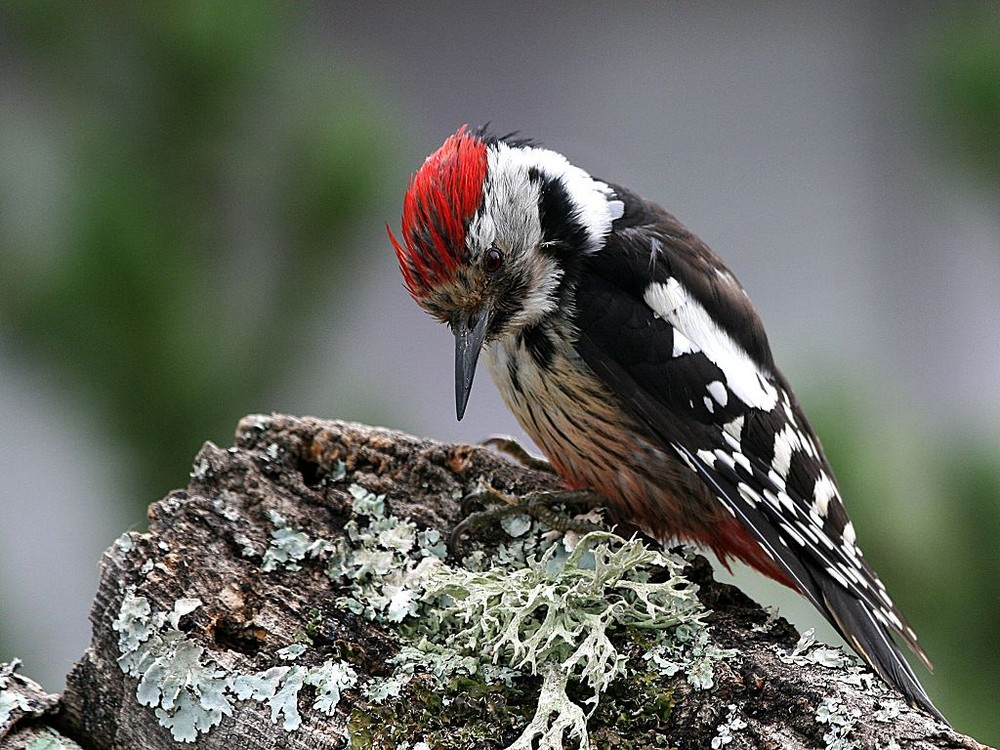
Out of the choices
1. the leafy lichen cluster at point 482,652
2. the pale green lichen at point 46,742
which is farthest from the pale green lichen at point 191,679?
the pale green lichen at point 46,742

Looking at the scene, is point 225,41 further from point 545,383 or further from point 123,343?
point 545,383

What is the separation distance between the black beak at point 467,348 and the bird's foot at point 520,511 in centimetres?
14

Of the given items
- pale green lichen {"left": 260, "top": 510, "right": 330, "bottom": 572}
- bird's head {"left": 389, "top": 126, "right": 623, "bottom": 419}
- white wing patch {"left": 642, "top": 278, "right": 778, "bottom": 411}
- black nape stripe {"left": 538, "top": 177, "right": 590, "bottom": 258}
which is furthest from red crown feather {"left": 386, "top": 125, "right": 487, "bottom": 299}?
pale green lichen {"left": 260, "top": 510, "right": 330, "bottom": 572}

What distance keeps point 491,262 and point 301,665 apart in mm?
664

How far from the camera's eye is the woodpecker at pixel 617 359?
61.7 inches

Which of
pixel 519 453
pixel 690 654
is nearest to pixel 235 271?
pixel 519 453

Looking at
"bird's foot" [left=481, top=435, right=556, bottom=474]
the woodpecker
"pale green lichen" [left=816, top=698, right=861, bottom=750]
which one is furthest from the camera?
"bird's foot" [left=481, top=435, right=556, bottom=474]

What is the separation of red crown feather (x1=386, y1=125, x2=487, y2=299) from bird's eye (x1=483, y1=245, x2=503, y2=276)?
38 millimetres

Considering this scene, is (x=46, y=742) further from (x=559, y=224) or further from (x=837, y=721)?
(x=559, y=224)

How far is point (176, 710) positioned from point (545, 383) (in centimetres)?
71

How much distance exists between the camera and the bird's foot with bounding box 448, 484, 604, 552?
149 centimetres

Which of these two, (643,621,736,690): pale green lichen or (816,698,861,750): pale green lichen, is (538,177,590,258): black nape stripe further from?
(816,698,861,750): pale green lichen

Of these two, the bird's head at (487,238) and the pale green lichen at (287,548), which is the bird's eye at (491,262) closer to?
the bird's head at (487,238)

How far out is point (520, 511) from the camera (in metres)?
1.53
